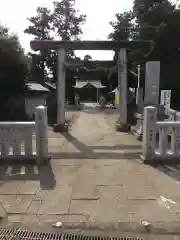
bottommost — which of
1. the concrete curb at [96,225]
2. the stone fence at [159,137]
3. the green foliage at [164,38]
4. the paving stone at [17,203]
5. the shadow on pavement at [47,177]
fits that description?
the concrete curb at [96,225]

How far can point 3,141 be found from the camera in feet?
18.8

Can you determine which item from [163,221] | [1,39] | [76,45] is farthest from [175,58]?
[163,221]

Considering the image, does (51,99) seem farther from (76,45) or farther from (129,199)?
(129,199)

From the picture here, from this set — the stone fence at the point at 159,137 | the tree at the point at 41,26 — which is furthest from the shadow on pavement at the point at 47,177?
the tree at the point at 41,26

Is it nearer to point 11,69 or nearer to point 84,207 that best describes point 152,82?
point 84,207

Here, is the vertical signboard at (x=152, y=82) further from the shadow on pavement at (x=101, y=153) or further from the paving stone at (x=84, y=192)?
the paving stone at (x=84, y=192)

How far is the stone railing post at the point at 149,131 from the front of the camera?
18.6 ft

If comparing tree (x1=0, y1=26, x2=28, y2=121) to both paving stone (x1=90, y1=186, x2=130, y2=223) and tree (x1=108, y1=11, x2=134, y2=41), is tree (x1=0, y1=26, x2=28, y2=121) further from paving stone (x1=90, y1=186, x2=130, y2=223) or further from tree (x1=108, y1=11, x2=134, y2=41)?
tree (x1=108, y1=11, x2=134, y2=41)

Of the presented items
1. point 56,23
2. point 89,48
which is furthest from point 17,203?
Answer: point 56,23

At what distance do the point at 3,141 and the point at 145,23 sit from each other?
72.4 feet

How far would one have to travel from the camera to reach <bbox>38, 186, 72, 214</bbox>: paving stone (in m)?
3.81

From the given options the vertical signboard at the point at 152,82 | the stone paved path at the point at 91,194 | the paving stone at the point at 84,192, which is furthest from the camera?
the vertical signboard at the point at 152,82

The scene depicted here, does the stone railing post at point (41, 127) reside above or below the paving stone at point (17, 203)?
above

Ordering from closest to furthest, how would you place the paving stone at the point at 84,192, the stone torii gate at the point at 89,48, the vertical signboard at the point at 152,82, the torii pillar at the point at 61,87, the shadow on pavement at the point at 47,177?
the paving stone at the point at 84,192 → the shadow on pavement at the point at 47,177 → the stone torii gate at the point at 89,48 → the vertical signboard at the point at 152,82 → the torii pillar at the point at 61,87
